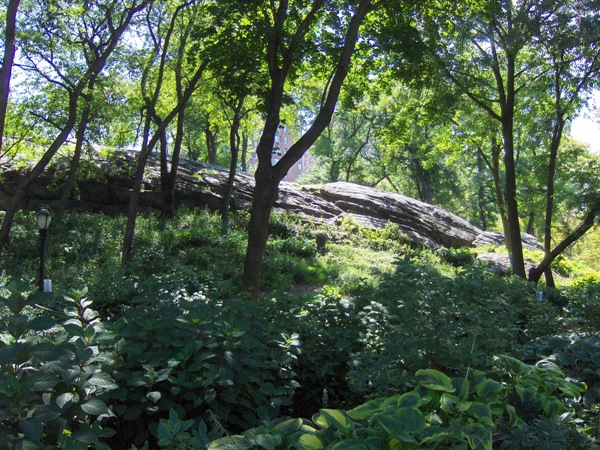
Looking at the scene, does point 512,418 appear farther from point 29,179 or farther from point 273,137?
point 29,179

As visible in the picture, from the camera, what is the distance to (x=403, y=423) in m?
1.63

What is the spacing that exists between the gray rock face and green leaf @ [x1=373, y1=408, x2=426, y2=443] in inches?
763

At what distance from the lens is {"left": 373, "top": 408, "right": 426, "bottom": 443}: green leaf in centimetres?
156

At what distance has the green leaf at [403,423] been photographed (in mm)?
1560

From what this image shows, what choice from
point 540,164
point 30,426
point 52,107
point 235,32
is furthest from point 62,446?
point 540,164

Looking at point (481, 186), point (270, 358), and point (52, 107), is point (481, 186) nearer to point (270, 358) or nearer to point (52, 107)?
point (52, 107)

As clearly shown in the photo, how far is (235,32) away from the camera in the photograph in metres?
11.6

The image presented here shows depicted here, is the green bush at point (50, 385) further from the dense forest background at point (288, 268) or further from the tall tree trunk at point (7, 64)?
the tall tree trunk at point (7, 64)

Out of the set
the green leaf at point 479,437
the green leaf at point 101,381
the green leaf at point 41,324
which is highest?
the green leaf at point 479,437

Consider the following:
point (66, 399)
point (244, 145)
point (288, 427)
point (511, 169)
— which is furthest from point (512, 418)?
point (244, 145)

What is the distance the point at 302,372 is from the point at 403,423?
218 centimetres

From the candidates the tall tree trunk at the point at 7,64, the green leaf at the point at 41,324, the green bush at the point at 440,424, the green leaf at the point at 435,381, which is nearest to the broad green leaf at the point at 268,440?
the green bush at the point at 440,424

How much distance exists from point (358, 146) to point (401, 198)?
15.3 metres

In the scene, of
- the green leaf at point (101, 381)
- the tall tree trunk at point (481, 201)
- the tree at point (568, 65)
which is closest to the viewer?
the green leaf at point (101, 381)
